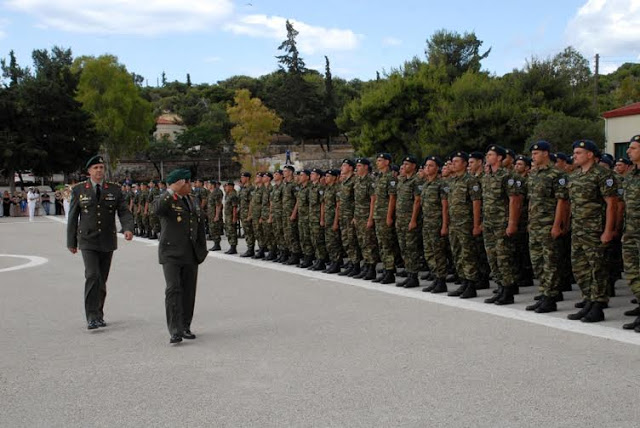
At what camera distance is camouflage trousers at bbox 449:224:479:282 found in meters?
→ 8.45

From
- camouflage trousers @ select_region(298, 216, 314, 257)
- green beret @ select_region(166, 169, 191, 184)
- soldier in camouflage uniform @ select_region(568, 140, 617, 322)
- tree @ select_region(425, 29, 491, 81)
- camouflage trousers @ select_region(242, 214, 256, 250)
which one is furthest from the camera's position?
tree @ select_region(425, 29, 491, 81)

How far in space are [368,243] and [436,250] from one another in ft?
4.70

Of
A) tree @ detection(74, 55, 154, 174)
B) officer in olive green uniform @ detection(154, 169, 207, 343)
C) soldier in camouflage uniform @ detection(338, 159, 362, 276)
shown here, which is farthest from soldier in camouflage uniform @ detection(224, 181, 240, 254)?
tree @ detection(74, 55, 154, 174)

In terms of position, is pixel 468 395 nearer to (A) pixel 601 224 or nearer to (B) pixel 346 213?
(A) pixel 601 224

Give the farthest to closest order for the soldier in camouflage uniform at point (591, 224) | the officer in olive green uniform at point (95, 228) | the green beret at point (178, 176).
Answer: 1. the officer in olive green uniform at point (95, 228)
2. the soldier in camouflage uniform at point (591, 224)
3. the green beret at point (178, 176)

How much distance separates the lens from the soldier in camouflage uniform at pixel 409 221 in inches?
374

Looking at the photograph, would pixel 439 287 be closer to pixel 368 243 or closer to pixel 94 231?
pixel 368 243

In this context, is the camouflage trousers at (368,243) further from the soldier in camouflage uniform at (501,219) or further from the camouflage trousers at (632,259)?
the camouflage trousers at (632,259)

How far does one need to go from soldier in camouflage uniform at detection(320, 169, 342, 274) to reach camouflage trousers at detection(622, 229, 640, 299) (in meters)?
5.36

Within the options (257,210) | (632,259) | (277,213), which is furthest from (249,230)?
(632,259)

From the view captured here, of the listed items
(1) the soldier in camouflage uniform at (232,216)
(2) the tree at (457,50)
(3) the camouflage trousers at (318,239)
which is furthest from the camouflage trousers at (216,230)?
(2) the tree at (457,50)

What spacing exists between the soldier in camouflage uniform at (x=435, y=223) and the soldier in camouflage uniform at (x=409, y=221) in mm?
230

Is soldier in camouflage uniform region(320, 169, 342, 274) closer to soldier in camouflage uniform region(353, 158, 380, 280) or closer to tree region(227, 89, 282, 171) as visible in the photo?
soldier in camouflage uniform region(353, 158, 380, 280)

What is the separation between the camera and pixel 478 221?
333 inches
